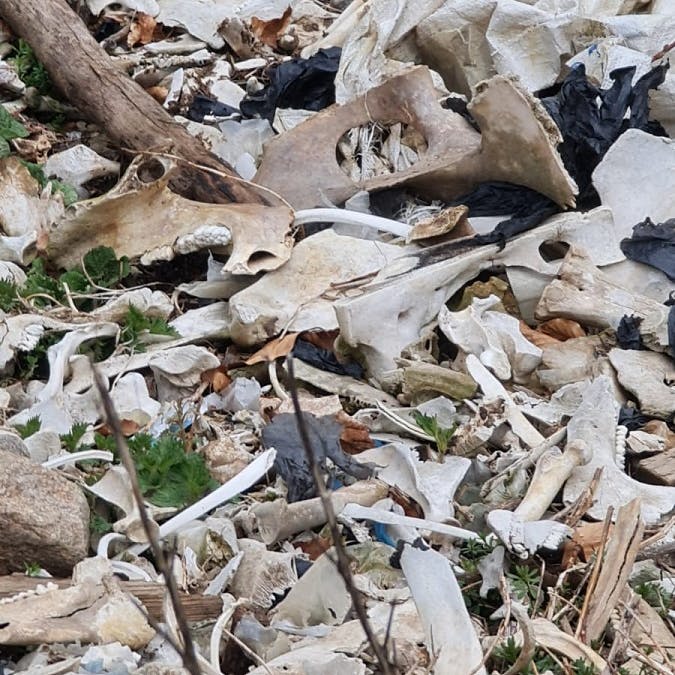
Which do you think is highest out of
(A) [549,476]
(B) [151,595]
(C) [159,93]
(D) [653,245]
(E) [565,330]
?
(B) [151,595]

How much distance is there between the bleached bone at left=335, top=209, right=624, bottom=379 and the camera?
383cm

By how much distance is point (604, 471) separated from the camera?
3.22 metres

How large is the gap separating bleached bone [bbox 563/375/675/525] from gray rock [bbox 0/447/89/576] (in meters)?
1.31

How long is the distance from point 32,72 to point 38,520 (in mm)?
3052

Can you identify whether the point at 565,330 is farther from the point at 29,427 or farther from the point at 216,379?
the point at 29,427

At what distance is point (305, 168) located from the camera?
4637 mm

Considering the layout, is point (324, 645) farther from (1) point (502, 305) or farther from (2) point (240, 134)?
(2) point (240, 134)

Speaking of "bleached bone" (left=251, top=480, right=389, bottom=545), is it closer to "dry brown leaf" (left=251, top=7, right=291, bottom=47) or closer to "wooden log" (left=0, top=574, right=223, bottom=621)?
"wooden log" (left=0, top=574, right=223, bottom=621)

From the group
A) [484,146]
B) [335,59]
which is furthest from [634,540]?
[335,59]

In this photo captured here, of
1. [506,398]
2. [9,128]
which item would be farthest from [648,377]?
[9,128]

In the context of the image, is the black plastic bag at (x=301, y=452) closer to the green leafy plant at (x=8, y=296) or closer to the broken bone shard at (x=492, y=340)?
the broken bone shard at (x=492, y=340)

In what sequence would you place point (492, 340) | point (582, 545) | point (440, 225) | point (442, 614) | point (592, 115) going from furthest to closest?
point (592, 115) < point (440, 225) < point (492, 340) < point (582, 545) < point (442, 614)

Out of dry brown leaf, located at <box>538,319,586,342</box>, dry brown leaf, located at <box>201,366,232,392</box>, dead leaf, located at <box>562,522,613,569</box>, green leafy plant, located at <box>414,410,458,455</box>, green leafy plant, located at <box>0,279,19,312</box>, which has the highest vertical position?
green leafy plant, located at <box>0,279,19,312</box>

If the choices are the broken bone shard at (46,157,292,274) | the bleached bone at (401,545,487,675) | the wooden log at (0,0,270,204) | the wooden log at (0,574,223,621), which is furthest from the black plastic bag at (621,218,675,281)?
the wooden log at (0,574,223,621)
